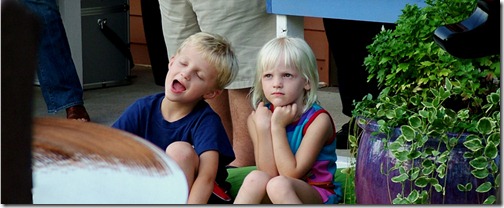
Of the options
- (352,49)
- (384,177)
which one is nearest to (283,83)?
(384,177)

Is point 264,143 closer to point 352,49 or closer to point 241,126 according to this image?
point 241,126

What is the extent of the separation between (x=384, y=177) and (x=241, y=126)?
123 centimetres

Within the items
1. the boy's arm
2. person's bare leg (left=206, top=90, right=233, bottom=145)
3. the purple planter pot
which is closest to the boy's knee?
the boy's arm

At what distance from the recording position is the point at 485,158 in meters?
2.28

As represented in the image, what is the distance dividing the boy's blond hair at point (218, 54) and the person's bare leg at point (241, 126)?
65 cm

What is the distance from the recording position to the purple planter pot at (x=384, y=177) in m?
2.34

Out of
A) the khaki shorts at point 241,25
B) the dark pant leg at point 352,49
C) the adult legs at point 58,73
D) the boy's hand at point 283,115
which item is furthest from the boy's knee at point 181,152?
the adult legs at point 58,73

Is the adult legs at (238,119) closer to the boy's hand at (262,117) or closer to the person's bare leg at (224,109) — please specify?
the person's bare leg at (224,109)

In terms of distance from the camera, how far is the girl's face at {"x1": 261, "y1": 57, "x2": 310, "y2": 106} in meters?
2.87

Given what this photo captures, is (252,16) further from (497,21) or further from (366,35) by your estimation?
(497,21)

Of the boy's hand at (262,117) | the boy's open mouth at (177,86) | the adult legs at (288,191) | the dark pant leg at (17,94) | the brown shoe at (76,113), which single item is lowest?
the brown shoe at (76,113)

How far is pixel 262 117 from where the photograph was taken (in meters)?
2.91

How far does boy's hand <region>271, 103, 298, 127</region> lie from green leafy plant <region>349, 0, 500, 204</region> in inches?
13.8

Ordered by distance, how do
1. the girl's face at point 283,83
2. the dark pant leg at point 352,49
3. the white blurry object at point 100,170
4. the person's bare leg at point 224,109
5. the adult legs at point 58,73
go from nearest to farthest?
the white blurry object at point 100,170 → the girl's face at point 283,83 → the person's bare leg at point 224,109 → the dark pant leg at point 352,49 → the adult legs at point 58,73
